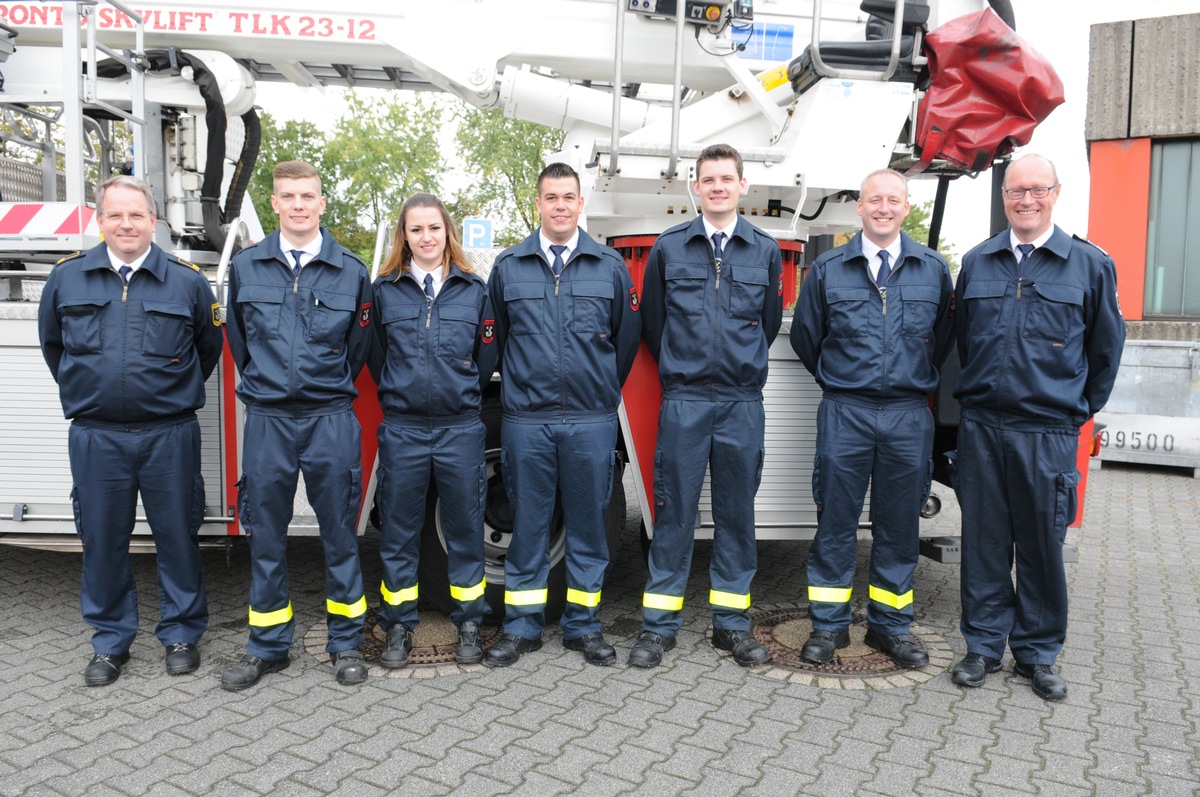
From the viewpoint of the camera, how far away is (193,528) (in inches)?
140

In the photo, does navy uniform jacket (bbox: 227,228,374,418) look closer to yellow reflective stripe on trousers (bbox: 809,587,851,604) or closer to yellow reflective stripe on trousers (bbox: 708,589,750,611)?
yellow reflective stripe on trousers (bbox: 708,589,750,611)

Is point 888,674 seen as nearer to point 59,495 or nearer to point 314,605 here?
point 314,605

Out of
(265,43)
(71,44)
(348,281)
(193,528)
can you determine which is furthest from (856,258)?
(71,44)

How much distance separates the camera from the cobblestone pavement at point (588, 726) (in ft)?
9.02

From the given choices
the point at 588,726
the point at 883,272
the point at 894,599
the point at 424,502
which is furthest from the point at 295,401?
the point at 894,599

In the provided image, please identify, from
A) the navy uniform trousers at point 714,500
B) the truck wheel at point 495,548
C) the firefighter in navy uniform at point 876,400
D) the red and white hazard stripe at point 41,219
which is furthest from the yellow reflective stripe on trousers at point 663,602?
the red and white hazard stripe at point 41,219

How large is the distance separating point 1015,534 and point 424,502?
2.33 meters

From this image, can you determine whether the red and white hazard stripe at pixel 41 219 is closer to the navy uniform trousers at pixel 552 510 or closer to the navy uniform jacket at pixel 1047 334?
the navy uniform trousers at pixel 552 510

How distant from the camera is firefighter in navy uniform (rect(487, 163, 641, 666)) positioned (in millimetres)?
3607

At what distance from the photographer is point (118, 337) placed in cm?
335

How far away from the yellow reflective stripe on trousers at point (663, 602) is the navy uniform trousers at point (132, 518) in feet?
5.88

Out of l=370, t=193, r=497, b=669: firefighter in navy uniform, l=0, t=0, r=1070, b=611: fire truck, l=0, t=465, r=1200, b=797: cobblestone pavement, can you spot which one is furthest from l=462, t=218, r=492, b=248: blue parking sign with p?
l=370, t=193, r=497, b=669: firefighter in navy uniform

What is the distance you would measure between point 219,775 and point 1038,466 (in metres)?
3.00

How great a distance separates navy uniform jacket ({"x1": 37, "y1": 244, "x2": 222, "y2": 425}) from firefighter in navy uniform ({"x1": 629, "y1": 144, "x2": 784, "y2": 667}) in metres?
1.86
